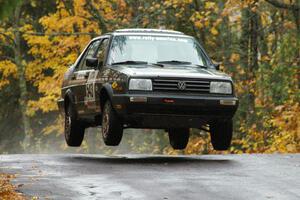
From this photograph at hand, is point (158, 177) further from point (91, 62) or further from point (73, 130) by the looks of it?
point (73, 130)

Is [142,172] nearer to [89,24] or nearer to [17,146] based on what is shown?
[89,24]

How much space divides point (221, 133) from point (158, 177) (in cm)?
354

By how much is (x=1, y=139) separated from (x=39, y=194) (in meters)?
32.0

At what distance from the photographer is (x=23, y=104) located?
122 feet

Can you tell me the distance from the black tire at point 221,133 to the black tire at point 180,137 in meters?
2.60

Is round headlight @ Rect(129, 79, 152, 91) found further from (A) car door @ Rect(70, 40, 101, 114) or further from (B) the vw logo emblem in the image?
(A) car door @ Rect(70, 40, 101, 114)

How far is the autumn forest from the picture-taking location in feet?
72.7

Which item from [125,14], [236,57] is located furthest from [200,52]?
[125,14]

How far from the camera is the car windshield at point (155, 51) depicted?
14453mm

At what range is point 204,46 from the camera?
28141 millimetres

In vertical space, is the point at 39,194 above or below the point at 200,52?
below

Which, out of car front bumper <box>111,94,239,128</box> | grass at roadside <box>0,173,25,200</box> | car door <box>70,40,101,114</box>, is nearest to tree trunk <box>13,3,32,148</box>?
car door <box>70,40,101,114</box>

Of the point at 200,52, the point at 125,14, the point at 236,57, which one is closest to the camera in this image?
the point at 200,52

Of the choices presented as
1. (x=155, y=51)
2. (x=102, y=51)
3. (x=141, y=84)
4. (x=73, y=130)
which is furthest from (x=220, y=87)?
(x=73, y=130)
